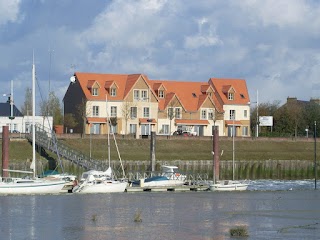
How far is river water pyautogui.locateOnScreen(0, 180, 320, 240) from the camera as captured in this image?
5472 centimetres

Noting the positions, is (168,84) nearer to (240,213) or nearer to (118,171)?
(118,171)

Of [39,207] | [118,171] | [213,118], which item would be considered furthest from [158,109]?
[39,207]

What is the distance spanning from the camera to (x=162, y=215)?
67000 mm

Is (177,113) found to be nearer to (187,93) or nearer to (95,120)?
(187,93)

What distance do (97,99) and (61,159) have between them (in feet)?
128

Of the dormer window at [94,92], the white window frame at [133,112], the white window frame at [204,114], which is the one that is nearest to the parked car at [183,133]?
the white window frame at [133,112]

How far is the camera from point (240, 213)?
68812 mm

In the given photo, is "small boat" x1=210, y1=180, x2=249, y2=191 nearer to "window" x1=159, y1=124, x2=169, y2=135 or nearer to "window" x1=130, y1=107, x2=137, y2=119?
"window" x1=130, y1=107, x2=137, y2=119

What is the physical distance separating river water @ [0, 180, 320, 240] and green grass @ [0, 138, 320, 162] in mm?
30335

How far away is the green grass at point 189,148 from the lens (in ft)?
399

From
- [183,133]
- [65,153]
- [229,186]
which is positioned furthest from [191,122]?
[229,186]

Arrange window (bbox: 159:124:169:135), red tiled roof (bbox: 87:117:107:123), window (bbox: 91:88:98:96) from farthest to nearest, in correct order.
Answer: window (bbox: 159:124:169:135), window (bbox: 91:88:98:96), red tiled roof (bbox: 87:117:107:123)

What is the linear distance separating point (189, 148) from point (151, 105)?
1990 centimetres

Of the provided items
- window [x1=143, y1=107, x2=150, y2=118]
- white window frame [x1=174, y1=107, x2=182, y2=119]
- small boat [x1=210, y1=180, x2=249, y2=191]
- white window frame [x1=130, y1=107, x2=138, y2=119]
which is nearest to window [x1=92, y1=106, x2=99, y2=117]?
white window frame [x1=130, y1=107, x2=138, y2=119]
